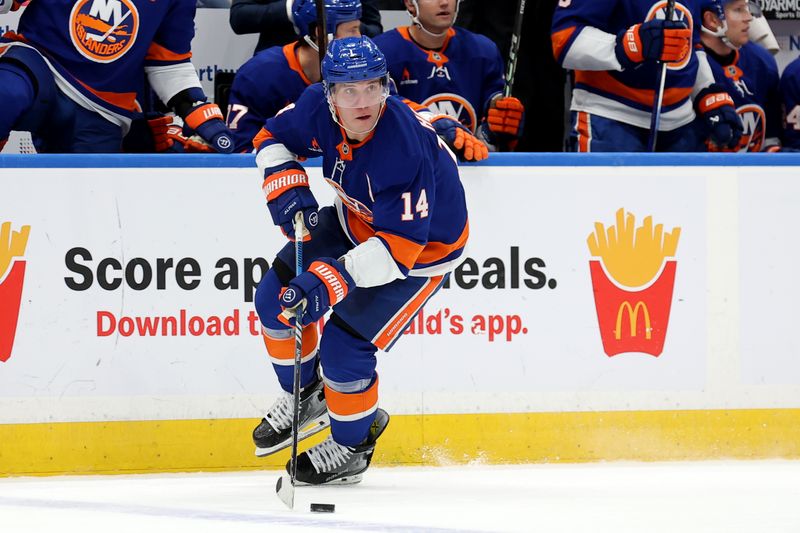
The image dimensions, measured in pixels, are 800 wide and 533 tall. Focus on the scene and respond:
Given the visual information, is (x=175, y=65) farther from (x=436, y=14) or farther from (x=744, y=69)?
(x=744, y=69)

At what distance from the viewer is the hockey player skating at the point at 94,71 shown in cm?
415

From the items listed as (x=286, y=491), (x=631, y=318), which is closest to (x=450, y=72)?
(x=631, y=318)

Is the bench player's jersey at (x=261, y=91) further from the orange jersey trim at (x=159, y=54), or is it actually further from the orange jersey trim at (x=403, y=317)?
the orange jersey trim at (x=403, y=317)

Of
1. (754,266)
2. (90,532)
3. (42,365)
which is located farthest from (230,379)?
(754,266)

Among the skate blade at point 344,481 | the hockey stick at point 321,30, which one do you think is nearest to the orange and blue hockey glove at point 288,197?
the skate blade at point 344,481

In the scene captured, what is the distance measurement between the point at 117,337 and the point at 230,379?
370mm

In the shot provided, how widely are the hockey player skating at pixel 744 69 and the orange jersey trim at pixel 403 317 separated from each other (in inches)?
73.5

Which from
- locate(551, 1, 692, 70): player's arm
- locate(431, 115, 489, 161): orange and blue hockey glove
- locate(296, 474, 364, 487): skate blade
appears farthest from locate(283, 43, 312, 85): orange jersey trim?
locate(296, 474, 364, 487): skate blade

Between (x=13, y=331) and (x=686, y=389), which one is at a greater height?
(x=13, y=331)

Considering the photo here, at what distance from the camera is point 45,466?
3957 mm

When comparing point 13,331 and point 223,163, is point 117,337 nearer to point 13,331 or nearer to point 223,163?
point 13,331

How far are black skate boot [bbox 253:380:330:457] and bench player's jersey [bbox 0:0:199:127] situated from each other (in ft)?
4.09

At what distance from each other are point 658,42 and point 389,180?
1.63 m

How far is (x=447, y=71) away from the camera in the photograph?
4.61 m
